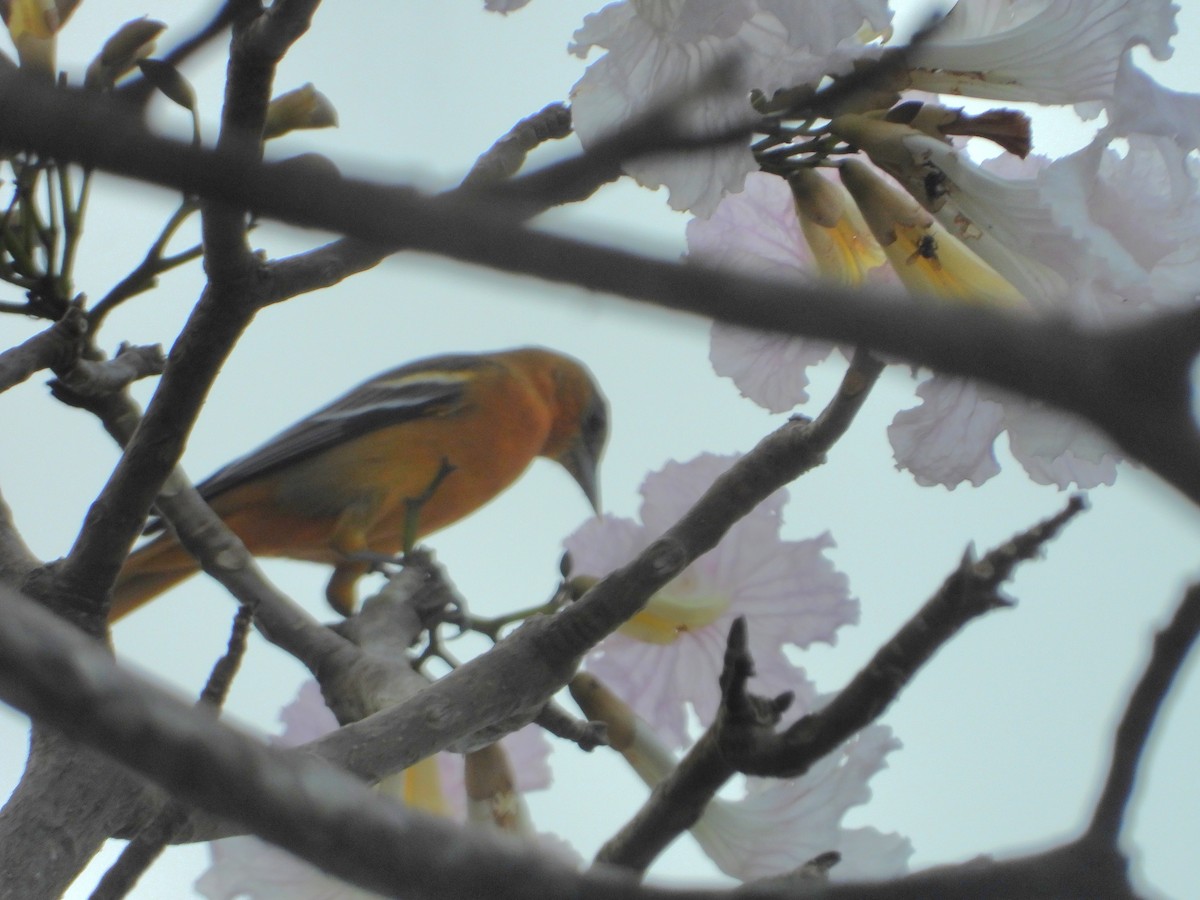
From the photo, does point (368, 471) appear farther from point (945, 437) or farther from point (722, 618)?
point (945, 437)

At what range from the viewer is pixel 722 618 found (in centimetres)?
252

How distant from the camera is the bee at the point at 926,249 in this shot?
Answer: 1.77m

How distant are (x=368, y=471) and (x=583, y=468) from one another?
52.5 inches

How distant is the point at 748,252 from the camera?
210 centimetres

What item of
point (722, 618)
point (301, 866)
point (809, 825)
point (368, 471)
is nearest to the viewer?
point (809, 825)

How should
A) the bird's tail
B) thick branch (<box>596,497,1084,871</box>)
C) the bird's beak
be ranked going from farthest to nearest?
the bird's beak
the bird's tail
thick branch (<box>596,497,1084,871</box>)

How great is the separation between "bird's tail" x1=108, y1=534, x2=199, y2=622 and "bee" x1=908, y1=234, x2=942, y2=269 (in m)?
3.33

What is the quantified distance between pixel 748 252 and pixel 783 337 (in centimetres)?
154

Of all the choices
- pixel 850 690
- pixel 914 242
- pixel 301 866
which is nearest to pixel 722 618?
pixel 301 866

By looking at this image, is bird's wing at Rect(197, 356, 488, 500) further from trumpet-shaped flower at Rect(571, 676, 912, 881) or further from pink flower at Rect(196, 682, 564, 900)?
trumpet-shaped flower at Rect(571, 676, 912, 881)

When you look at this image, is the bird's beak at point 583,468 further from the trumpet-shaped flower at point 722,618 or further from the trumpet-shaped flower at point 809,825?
the trumpet-shaped flower at point 809,825

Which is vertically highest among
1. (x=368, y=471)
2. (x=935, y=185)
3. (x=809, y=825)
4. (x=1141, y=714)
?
(x=368, y=471)

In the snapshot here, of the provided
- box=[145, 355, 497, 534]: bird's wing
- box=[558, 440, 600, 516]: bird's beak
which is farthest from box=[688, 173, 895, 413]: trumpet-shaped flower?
box=[558, 440, 600, 516]: bird's beak

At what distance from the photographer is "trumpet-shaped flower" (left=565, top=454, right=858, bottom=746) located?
2.50 meters
